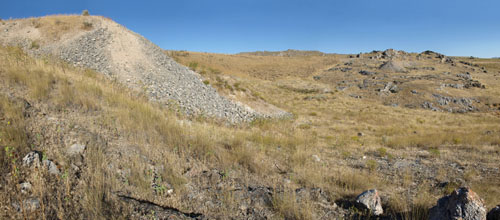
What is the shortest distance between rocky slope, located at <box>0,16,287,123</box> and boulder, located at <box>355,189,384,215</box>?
767 cm

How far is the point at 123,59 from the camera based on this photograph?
1139 cm

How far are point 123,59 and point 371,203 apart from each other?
1239cm

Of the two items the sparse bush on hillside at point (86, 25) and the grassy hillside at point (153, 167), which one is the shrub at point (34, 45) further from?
the grassy hillside at point (153, 167)

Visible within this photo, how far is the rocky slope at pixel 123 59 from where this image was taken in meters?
10.3

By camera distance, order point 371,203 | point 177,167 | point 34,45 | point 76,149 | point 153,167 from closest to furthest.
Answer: point 371,203
point 76,149
point 153,167
point 177,167
point 34,45

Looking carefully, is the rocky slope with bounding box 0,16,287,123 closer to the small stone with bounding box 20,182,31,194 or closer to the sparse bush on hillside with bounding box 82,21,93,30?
the sparse bush on hillside with bounding box 82,21,93,30

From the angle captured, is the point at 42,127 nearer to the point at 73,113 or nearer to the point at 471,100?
the point at 73,113

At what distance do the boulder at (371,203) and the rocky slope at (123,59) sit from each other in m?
7.67

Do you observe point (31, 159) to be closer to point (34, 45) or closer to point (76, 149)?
point (76, 149)

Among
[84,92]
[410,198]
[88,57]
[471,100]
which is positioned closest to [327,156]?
[410,198]

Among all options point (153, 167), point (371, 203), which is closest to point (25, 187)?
point (153, 167)

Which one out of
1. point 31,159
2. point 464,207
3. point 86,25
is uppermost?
point 86,25

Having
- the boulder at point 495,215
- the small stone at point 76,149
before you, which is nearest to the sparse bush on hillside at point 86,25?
→ the small stone at point 76,149

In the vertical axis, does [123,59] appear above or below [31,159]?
above
